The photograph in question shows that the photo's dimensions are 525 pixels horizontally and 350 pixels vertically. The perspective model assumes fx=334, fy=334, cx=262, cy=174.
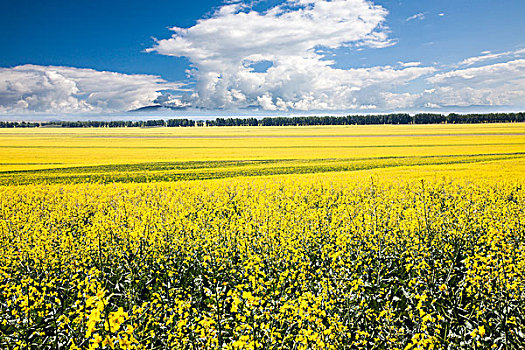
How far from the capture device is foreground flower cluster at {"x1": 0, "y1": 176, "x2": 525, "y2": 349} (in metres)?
5.74

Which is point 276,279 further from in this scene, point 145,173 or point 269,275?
point 145,173

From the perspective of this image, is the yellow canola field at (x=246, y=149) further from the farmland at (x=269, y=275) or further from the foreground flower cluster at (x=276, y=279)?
the foreground flower cluster at (x=276, y=279)

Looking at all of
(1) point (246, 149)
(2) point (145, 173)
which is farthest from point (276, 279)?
(1) point (246, 149)

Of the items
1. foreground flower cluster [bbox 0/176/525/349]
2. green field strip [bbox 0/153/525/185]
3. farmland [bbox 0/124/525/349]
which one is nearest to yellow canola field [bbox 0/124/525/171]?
green field strip [bbox 0/153/525/185]

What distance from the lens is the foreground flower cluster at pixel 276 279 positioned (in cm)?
574

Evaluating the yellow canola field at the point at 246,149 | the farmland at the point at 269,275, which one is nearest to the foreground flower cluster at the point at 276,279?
the farmland at the point at 269,275

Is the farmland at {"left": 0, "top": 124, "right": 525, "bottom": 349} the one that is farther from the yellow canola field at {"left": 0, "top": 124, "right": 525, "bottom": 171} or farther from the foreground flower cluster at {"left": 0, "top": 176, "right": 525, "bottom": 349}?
the yellow canola field at {"left": 0, "top": 124, "right": 525, "bottom": 171}

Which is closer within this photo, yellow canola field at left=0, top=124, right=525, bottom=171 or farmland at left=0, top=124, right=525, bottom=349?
farmland at left=0, top=124, right=525, bottom=349

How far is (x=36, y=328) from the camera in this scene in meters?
6.66

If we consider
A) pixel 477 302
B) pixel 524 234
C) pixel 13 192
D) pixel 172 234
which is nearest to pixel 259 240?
pixel 172 234

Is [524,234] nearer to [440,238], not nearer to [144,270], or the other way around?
[440,238]

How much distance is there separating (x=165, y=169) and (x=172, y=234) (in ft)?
109

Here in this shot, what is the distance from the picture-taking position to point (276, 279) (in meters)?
8.42

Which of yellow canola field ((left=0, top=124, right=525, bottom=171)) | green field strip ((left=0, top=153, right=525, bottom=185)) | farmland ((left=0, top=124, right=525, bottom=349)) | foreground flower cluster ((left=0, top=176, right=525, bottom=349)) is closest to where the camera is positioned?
farmland ((left=0, top=124, right=525, bottom=349))
